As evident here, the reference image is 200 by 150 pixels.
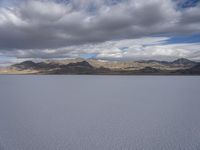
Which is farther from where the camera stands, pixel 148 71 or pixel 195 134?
pixel 148 71

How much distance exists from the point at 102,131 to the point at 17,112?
7.68 m

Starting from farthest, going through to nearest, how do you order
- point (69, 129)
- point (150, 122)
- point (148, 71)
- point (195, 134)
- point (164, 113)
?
point (148, 71) → point (164, 113) → point (150, 122) → point (69, 129) → point (195, 134)

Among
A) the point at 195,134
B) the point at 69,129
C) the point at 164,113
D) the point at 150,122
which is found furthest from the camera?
the point at 164,113

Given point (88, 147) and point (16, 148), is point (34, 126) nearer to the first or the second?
point (16, 148)

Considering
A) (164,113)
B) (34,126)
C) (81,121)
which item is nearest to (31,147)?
(34,126)

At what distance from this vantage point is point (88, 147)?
8227 millimetres

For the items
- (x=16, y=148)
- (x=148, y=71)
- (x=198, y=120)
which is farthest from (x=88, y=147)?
A: (x=148, y=71)

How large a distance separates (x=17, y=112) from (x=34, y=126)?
4.40 metres

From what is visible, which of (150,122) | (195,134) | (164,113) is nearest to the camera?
(195,134)

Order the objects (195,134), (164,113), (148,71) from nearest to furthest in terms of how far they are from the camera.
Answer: (195,134) < (164,113) < (148,71)

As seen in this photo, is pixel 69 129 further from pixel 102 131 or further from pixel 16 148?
pixel 16 148

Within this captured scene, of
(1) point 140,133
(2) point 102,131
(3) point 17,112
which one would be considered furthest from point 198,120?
(3) point 17,112

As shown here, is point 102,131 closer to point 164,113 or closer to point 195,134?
point 195,134

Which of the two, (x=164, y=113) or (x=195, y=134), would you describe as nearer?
(x=195, y=134)
